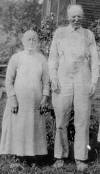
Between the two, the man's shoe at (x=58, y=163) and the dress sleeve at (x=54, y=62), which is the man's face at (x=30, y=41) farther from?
the man's shoe at (x=58, y=163)

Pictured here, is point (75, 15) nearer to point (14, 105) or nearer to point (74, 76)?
point (74, 76)

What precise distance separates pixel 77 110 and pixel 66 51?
Result: 0.78 metres

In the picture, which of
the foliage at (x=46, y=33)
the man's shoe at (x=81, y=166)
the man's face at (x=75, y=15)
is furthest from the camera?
the foliage at (x=46, y=33)

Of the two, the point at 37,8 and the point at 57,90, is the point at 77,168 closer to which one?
the point at 57,90

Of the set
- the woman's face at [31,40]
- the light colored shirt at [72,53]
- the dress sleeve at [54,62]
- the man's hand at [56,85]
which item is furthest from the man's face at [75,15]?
the man's hand at [56,85]

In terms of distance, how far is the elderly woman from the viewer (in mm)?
6570

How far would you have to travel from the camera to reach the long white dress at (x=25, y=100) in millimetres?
6574

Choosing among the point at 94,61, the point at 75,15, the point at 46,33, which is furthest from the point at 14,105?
the point at 46,33

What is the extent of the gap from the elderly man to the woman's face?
0.87ft

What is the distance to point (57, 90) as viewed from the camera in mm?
6594

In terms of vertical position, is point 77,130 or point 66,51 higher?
point 66,51

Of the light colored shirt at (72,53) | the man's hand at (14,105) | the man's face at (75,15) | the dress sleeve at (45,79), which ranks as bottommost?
the man's hand at (14,105)

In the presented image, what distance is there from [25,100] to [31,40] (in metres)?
0.78

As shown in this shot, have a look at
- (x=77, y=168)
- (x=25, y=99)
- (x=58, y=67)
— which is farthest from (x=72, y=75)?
(x=77, y=168)
